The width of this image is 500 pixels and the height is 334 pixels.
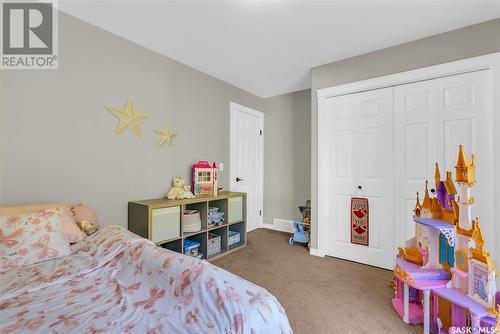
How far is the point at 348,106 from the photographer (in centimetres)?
275

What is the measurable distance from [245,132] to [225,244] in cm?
192

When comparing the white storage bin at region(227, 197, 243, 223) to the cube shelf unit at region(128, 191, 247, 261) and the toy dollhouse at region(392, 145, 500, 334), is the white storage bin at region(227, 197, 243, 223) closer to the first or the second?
the cube shelf unit at region(128, 191, 247, 261)

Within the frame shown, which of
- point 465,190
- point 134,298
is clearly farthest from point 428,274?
point 134,298

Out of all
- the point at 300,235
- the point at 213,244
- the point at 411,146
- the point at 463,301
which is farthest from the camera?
the point at 300,235

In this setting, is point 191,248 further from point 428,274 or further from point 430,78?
point 430,78

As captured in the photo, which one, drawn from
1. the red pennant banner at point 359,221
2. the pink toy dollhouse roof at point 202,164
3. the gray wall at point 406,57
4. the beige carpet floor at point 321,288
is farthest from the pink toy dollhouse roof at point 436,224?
the pink toy dollhouse roof at point 202,164

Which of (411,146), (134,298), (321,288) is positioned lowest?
(321,288)

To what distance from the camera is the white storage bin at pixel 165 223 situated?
215cm

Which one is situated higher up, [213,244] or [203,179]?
[203,179]

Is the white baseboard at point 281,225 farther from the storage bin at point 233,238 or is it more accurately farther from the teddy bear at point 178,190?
the teddy bear at point 178,190

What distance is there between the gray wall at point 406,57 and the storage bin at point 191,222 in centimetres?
151

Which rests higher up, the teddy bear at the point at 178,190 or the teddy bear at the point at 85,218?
the teddy bear at the point at 178,190

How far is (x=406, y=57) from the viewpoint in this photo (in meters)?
2.37

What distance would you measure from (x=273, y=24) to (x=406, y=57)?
1521 millimetres
